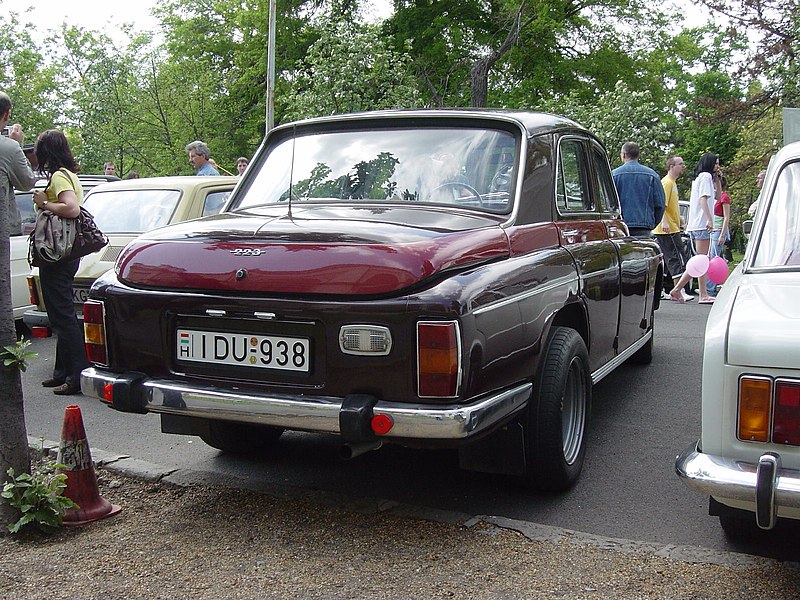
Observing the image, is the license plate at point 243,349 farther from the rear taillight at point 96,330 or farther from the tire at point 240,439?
the tire at point 240,439

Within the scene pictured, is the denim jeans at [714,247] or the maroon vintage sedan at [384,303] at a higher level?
the maroon vintage sedan at [384,303]

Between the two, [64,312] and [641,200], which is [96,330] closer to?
[64,312]

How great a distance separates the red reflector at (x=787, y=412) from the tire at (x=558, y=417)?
131 centimetres

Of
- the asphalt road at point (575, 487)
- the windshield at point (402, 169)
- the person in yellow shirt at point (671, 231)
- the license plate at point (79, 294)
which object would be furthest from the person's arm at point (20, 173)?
the person in yellow shirt at point (671, 231)

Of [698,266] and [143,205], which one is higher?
[143,205]

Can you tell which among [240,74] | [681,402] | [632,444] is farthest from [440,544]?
[240,74]

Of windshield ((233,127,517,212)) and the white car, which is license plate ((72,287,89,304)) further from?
the white car

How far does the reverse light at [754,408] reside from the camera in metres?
2.81

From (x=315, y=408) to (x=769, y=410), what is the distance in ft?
5.49

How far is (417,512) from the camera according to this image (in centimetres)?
396

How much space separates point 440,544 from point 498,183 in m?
1.81

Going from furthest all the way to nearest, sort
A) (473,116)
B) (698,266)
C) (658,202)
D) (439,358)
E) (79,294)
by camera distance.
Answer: (658,202) < (79,294) < (698,266) < (473,116) < (439,358)

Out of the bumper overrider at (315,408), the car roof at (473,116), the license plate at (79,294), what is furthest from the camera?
the license plate at (79,294)

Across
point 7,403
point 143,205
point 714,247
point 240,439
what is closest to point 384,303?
point 7,403
